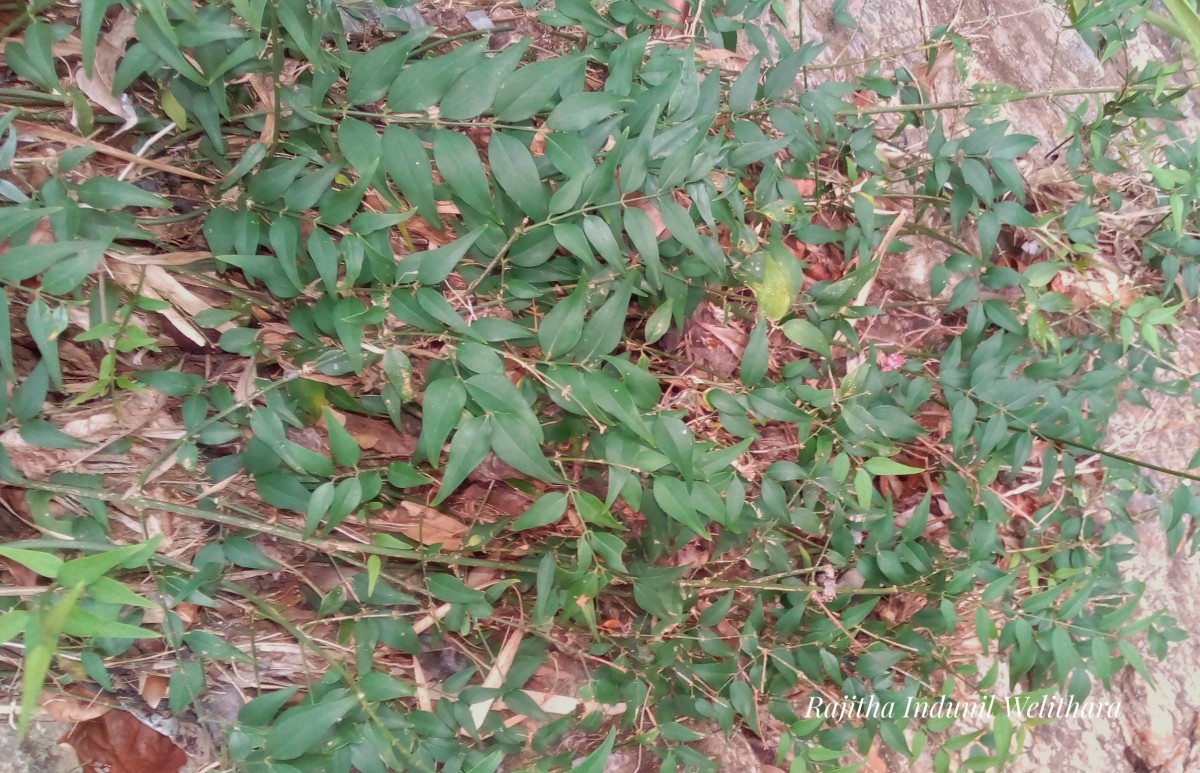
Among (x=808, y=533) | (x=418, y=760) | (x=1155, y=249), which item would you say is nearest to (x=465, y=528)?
(x=418, y=760)

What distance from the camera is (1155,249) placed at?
168cm

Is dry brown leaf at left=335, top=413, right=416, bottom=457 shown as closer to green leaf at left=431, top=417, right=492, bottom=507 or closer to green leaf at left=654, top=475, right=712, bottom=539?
green leaf at left=431, top=417, right=492, bottom=507

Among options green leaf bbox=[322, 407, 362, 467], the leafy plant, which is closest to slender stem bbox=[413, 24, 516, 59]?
the leafy plant

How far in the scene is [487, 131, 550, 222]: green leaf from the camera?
94 cm

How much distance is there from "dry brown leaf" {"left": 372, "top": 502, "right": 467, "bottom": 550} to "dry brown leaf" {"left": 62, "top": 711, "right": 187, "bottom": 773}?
1.49 ft

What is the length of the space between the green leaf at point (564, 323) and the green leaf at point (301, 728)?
0.53 metres

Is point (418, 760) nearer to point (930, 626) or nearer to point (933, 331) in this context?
point (930, 626)

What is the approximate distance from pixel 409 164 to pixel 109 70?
1.44 ft

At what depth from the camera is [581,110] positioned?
96 cm

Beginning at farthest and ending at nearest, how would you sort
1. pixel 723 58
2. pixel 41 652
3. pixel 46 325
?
1. pixel 723 58
2. pixel 46 325
3. pixel 41 652

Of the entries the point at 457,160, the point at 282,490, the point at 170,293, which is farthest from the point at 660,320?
the point at 170,293

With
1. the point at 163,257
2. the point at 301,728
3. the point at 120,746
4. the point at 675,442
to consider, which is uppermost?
the point at 163,257

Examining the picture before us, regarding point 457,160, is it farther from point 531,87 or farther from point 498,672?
point 498,672

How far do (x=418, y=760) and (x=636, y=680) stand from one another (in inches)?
15.4
